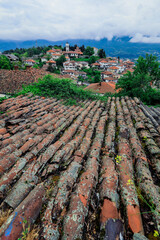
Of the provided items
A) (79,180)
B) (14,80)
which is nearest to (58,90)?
(14,80)

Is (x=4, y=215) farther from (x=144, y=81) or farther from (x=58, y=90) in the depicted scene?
(x=144, y=81)

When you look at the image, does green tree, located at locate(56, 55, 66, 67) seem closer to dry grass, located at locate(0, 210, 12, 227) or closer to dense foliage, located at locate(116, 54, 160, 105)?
dense foliage, located at locate(116, 54, 160, 105)

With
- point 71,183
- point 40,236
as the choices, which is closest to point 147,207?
point 71,183

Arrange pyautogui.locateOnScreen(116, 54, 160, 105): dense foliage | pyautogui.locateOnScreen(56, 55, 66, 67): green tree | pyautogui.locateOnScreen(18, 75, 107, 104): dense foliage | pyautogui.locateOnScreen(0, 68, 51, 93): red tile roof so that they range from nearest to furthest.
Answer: pyautogui.locateOnScreen(18, 75, 107, 104): dense foliage, pyautogui.locateOnScreen(0, 68, 51, 93): red tile roof, pyautogui.locateOnScreen(116, 54, 160, 105): dense foliage, pyautogui.locateOnScreen(56, 55, 66, 67): green tree

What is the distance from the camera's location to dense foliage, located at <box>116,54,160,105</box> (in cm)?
1656

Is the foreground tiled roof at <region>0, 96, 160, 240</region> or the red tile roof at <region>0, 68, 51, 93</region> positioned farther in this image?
the red tile roof at <region>0, 68, 51, 93</region>

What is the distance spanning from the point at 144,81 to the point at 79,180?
60.2 feet

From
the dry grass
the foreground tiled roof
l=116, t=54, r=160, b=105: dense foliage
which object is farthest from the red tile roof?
l=116, t=54, r=160, b=105: dense foliage

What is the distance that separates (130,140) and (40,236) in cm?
265

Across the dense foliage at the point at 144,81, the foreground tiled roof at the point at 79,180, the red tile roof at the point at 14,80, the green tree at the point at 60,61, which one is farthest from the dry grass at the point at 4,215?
the green tree at the point at 60,61

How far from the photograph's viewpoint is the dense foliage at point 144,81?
16.6 meters

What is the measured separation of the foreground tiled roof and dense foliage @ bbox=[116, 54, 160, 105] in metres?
15.2

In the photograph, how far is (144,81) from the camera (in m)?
16.7

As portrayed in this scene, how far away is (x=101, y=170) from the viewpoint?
2.32 meters
